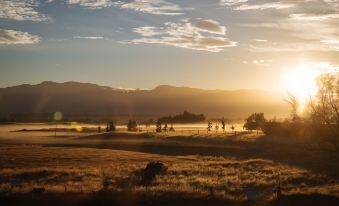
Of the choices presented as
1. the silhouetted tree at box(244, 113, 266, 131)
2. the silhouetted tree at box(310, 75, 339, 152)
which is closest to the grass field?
the silhouetted tree at box(310, 75, 339, 152)

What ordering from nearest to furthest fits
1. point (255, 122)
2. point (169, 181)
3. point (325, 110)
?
1. point (169, 181)
2. point (325, 110)
3. point (255, 122)

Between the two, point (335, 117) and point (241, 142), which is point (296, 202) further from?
point (241, 142)

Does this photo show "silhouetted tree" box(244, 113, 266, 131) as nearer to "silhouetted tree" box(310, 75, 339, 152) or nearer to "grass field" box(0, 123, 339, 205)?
"grass field" box(0, 123, 339, 205)

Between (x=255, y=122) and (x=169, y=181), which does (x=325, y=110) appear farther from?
(x=255, y=122)

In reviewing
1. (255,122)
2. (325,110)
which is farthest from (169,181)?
(255,122)

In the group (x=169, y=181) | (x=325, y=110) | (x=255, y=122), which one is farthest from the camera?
(x=255, y=122)

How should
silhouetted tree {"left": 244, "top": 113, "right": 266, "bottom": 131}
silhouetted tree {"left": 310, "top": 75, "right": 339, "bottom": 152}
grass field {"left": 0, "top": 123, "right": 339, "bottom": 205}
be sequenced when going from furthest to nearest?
silhouetted tree {"left": 244, "top": 113, "right": 266, "bottom": 131}
silhouetted tree {"left": 310, "top": 75, "right": 339, "bottom": 152}
grass field {"left": 0, "top": 123, "right": 339, "bottom": 205}

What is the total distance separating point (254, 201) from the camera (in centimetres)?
2733

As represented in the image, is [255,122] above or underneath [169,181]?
above

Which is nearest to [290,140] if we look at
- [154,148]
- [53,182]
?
[154,148]

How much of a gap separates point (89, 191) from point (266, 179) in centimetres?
1516

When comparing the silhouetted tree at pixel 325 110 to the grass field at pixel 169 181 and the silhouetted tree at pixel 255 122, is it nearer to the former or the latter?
the grass field at pixel 169 181

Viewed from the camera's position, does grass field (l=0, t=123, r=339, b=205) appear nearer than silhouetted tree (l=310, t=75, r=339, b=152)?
Yes

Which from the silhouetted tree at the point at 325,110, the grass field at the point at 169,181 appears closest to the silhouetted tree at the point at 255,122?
the grass field at the point at 169,181
